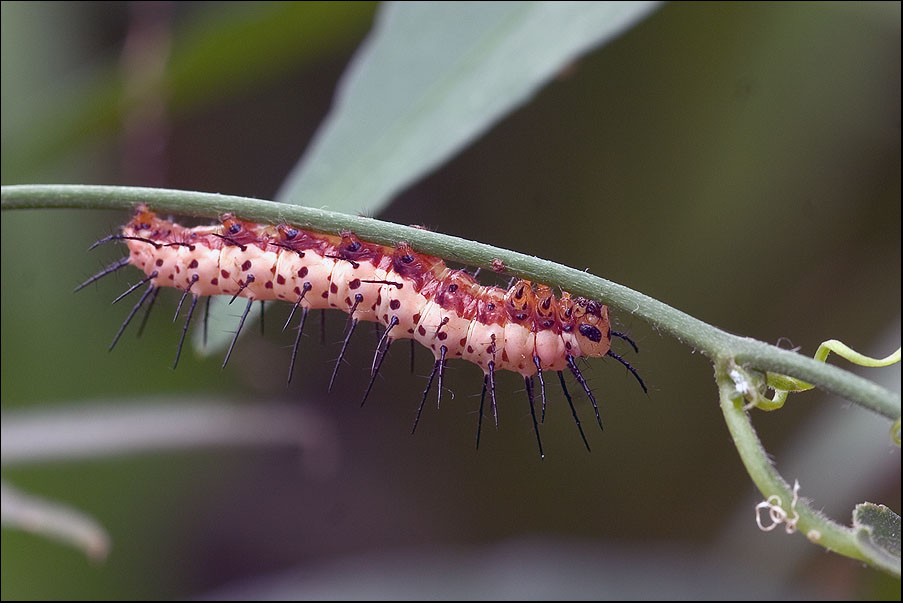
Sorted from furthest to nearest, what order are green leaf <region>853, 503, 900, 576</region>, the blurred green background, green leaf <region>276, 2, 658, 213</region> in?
the blurred green background → green leaf <region>276, 2, 658, 213</region> → green leaf <region>853, 503, 900, 576</region>

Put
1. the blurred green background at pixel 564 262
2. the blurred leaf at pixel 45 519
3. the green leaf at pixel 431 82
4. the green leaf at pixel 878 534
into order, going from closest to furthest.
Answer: the green leaf at pixel 878 534 < the green leaf at pixel 431 82 < the blurred leaf at pixel 45 519 < the blurred green background at pixel 564 262

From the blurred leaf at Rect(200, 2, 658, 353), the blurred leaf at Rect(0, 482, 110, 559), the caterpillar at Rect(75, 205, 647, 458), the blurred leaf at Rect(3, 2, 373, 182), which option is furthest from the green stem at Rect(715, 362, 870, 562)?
the blurred leaf at Rect(3, 2, 373, 182)

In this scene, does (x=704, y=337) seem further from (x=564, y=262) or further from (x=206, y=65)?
(x=206, y=65)

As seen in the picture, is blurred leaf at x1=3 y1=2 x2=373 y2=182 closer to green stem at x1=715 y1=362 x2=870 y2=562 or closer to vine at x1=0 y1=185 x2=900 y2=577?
vine at x1=0 y1=185 x2=900 y2=577

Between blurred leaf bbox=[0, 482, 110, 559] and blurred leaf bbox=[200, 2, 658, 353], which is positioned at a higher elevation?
blurred leaf bbox=[200, 2, 658, 353]

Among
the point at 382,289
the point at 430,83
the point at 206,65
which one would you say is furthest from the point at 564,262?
the point at 206,65

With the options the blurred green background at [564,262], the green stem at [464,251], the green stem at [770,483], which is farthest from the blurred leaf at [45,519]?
Answer: the green stem at [770,483]

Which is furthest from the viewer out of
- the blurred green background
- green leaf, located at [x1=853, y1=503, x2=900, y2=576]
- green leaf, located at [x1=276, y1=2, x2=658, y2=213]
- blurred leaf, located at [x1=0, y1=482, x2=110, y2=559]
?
the blurred green background

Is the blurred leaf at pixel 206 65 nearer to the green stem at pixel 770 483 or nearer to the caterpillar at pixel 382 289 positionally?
the caterpillar at pixel 382 289
